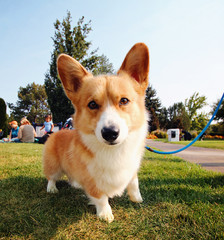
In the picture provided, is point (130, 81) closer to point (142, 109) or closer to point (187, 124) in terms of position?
point (142, 109)

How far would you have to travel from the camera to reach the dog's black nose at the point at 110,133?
4.64 feet

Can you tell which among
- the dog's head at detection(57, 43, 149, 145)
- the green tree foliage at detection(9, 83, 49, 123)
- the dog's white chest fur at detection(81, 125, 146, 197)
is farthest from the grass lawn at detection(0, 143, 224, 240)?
the green tree foliage at detection(9, 83, 49, 123)

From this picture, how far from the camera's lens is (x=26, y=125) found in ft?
36.6

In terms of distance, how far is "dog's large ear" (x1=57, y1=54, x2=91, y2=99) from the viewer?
194 cm

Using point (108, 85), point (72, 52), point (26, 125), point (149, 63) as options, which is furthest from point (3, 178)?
point (72, 52)

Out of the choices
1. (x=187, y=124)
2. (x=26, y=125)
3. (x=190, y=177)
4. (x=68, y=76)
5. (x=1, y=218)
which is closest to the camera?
(x=1, y=218)

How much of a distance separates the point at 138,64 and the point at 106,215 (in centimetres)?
155

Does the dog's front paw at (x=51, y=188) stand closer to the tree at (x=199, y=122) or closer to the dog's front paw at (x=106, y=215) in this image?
the dog's front paw at (x=106, y=215)

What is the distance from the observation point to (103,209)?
1708mm

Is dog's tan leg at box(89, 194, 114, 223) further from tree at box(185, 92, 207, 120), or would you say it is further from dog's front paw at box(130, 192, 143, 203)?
tree at box(185, 92, 207, 120)

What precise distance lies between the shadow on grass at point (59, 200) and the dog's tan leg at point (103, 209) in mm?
109

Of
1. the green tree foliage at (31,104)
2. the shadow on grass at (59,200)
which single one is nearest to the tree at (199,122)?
the green tree foliage at (31,104)

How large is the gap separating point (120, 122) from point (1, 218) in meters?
1.41

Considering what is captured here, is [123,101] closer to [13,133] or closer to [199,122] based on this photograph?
[13,133]
